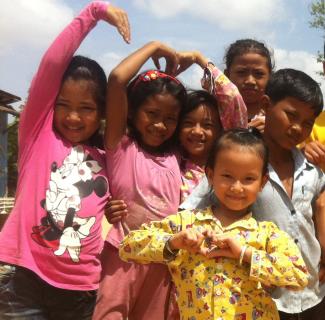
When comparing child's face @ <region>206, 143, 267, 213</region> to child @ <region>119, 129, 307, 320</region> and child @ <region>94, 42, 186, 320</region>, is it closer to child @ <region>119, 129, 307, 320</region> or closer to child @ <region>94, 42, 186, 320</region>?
child @ <region>119, 129, 307, 320</region>

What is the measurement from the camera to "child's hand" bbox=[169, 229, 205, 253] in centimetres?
193

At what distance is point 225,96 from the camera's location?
2.79 metres

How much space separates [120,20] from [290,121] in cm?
96

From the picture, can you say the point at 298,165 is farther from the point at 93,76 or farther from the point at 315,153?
the point at 93,76

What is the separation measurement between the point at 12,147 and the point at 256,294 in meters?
17.0

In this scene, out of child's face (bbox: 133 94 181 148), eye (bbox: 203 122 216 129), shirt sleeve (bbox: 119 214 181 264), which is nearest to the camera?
shirt sleeve (bbox: 119 214 181 264)

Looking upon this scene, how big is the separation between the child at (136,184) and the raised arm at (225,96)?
0.28m

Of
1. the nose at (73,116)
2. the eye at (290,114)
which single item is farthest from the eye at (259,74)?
the nose at (73,116)

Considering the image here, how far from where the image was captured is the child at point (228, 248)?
1.96 m

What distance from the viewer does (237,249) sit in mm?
1966

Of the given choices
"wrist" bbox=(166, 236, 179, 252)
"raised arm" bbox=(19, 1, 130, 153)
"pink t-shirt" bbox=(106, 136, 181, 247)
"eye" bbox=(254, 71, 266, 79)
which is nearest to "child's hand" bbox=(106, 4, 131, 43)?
"raised arm" bbox=(19, 1, 130, 153)

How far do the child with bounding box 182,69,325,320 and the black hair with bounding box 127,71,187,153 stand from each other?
1.47 ft

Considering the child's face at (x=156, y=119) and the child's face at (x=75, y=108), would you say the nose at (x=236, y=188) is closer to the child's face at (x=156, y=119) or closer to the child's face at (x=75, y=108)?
the child's face at (x=156, y=119)

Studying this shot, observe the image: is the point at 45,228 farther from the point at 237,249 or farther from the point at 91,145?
the point at 237,249
